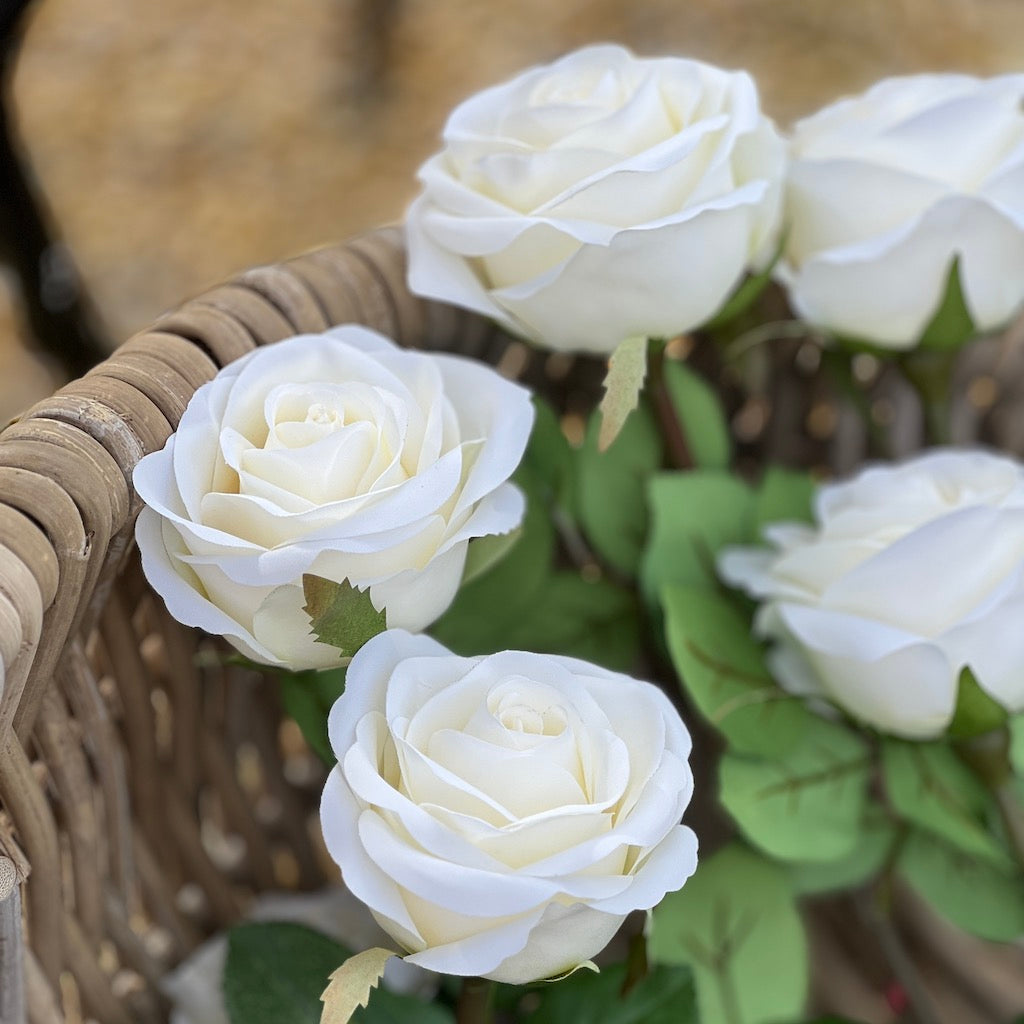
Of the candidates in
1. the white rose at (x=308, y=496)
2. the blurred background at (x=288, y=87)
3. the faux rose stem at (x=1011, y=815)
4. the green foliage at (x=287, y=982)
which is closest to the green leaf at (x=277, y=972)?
the green foliage at (x=287, y=982)

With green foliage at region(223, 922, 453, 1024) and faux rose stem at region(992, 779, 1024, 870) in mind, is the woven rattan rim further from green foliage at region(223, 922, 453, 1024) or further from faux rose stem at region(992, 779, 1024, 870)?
faux rose stem at region(992, 779, 1024, 870)

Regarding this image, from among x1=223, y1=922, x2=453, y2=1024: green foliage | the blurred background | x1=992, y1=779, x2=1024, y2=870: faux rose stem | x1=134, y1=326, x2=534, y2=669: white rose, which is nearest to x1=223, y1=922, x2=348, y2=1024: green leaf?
x1=223, y1=922, x2=453, y2=1024: green foliage

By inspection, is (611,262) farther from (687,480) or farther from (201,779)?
(201,779)

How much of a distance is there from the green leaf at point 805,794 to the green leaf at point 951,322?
0.13m

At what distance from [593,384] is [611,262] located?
0.16 m

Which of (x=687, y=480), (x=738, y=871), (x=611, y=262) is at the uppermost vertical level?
(x=611, y=262)

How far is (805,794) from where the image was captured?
0.35 metres

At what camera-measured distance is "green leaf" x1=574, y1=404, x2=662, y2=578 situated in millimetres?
390

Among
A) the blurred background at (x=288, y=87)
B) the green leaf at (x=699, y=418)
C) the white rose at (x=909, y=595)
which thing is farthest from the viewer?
the blurred background at (x=288, y=87)

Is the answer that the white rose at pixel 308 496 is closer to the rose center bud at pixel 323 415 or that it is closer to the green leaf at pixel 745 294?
the rose center bud at pixel 323 415

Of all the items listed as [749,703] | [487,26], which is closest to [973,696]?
[749,703]

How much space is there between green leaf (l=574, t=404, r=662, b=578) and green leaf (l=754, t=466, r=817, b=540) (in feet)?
0.13

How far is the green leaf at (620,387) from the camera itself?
25 centimetres

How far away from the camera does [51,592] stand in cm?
21
